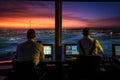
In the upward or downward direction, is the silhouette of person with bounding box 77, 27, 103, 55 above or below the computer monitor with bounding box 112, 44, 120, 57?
above

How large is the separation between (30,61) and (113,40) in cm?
367

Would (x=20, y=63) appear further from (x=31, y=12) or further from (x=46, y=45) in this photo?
(x=31, y=12)

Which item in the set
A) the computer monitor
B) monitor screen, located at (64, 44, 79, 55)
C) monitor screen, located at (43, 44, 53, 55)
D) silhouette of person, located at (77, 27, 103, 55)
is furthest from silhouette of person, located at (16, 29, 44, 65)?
the computer monitor

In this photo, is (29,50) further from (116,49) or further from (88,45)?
(116,49)

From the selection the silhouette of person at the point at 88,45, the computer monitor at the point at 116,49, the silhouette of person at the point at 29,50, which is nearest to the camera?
the silhouette of person at the point at 29,50

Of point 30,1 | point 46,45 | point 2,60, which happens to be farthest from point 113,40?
point 2,60

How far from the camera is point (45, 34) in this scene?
7047 mm

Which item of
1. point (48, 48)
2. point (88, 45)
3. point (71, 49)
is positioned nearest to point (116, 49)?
point (71, 49)

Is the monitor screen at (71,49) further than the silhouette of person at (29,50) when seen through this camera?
Yes

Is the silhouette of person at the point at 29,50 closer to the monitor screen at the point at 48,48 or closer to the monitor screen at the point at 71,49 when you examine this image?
the monitor screen at the point at 48,48

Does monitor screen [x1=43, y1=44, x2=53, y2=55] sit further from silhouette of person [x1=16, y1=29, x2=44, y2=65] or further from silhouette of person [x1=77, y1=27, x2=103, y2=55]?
silhouette of person [x1=16, y1=29, x2=44, y2=65]

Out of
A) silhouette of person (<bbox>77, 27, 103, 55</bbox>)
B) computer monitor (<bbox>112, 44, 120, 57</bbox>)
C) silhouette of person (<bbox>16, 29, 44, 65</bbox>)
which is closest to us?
silhouette of person (<bbox>16, 29, 44, 65</bbox>)

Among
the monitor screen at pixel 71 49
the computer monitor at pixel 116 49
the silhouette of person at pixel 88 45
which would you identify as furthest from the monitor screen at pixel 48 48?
the computer monitor at pixel 116 49

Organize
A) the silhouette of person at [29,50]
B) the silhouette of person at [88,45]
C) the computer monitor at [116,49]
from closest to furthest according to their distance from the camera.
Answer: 1. the silhouette of person at [29,50]
2. the silhouette of person at [88,45]
3. the computer monitor at [116,49]
